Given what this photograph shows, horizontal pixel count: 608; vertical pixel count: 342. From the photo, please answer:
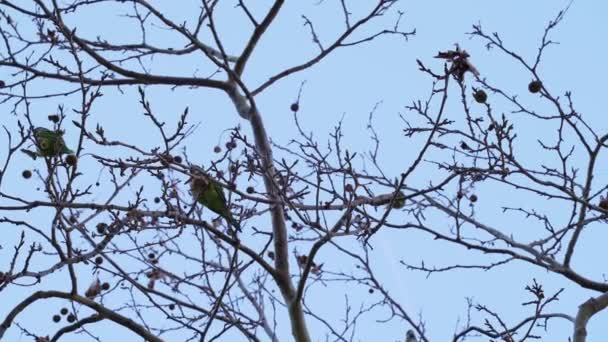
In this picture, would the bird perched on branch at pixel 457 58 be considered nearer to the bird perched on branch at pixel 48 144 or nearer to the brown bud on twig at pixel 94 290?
the bird perched on branch at pixel 48 144

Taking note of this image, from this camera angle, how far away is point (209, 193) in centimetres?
406

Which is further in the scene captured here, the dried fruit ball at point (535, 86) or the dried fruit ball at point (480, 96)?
the dried fruit ball at point (535, 86)

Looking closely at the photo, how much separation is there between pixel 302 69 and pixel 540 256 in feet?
→ 7.29

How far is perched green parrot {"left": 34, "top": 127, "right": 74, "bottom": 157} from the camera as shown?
391cm

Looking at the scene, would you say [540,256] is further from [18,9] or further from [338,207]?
[18,9]

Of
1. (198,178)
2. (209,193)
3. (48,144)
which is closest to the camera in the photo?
(198,178)

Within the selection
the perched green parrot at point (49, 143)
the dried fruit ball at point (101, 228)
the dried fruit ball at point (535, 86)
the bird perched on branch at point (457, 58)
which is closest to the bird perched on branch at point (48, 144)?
the perched green parrot at point (49, 143)

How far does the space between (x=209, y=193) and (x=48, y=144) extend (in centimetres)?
95

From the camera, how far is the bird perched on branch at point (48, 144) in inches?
154

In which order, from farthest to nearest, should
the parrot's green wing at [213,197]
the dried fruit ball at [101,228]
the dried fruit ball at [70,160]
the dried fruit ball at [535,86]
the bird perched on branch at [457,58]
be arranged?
the dried fruit ball at [535,86]
the dried fruit ball at [101,228]
the parrot's green wing at [213,197]
the dried fruit ball at [70,160]
the bird perched on branch at [457,58]

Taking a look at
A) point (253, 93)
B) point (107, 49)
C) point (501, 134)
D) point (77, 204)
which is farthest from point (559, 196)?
point (107, 49)

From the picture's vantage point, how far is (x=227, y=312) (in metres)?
5.15

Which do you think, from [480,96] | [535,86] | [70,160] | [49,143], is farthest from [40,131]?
[535,86]

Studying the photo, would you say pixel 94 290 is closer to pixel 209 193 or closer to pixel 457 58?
pixel 209 193
